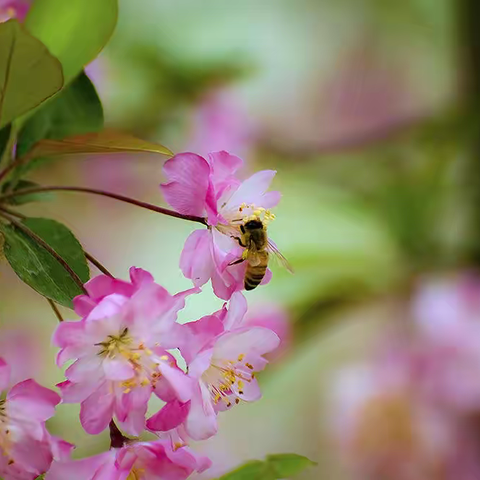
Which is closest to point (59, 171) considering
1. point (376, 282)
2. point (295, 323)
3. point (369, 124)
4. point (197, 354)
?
point (295, 323)

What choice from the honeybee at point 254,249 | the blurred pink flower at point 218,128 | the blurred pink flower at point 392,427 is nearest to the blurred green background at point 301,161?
the blurred pink flower at point 218,128

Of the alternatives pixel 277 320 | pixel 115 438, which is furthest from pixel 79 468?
pixel 277 320

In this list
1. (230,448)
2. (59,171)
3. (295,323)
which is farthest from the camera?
(230,448)

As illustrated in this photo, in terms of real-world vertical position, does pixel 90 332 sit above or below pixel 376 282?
above

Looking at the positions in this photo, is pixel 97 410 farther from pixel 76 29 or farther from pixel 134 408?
pixel 76 29

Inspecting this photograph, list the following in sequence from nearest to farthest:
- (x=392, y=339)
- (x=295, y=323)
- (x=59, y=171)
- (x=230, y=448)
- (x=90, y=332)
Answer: (x=90, y=332), (x=59, y=171), (x=295, y=323), (x=392, y=339), (x=230, y=448)

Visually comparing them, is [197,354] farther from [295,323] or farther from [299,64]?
[299,64]

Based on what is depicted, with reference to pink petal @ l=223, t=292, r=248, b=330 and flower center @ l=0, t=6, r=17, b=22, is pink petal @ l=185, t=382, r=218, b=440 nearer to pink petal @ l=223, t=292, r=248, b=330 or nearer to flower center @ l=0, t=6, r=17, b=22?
pink petal @ l=223, t=292, r=248, b=330
